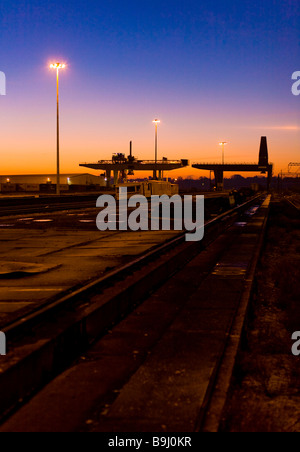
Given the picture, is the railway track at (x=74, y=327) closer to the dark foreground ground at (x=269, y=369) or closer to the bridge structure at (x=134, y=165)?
the dark foreground ground at (x=269, y=369)

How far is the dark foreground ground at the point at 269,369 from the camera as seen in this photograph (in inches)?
189

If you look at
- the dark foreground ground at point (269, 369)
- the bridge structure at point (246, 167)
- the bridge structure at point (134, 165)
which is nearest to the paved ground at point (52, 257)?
the dark foreground ground at point (269, 369)

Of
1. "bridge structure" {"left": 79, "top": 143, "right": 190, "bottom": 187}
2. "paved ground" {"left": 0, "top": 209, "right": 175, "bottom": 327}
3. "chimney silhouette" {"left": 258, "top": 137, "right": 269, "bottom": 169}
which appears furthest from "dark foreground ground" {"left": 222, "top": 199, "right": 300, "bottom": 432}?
"chimney silhouette" {"left": 258, "top": 137, "right": 269, "bottom": 169}

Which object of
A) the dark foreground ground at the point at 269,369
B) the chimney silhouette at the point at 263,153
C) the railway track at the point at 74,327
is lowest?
the dark foreground ground at the point at 269,369

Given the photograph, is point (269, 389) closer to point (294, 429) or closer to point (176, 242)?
point (294, 429)

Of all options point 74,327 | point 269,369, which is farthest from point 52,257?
point 269,369

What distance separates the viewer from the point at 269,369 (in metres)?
6.29

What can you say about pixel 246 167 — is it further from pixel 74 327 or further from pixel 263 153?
pixel 74 327

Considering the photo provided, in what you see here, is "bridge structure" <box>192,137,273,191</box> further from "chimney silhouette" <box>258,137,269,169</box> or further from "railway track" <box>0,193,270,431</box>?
"railway track" <box>0,193,270,431</box>

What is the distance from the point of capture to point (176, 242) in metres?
17.5

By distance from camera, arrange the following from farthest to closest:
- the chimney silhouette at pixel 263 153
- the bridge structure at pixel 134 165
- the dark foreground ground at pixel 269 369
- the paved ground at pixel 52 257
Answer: the chimney silhouette at pixel 263 153
the bridge structure at pixel 134 165
the paved ground at pixel 52 257
the dark foreground ground at pixel 269 369

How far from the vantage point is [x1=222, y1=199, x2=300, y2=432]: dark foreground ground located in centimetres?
481

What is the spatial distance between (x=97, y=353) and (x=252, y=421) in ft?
7.92

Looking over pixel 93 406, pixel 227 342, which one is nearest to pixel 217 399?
pixel 93 406
